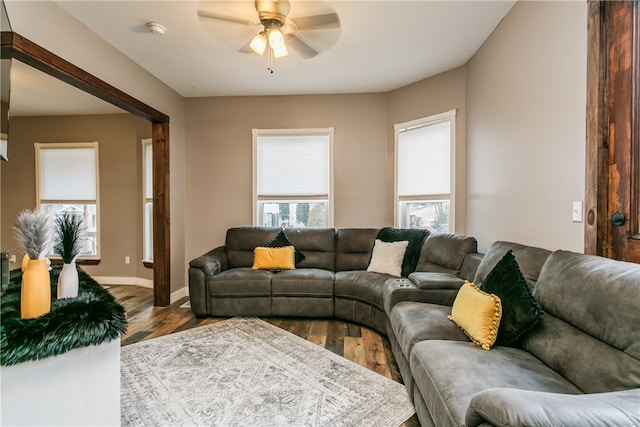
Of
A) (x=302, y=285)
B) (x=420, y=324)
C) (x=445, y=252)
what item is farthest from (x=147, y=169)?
(x=420, y=324)

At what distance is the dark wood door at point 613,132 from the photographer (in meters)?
1.56

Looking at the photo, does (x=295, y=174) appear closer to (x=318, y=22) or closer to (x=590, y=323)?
(x=318, y=22)

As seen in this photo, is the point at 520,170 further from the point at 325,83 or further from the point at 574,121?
the point at 325,83

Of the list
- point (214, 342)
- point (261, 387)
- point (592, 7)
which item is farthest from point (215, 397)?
point (592, 7)

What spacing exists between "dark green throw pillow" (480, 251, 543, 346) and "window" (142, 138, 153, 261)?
15.9 ft

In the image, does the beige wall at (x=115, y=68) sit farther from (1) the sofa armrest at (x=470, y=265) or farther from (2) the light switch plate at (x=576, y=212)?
(2) the light switch plate at (x=576, y=212)

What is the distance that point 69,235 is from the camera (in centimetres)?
147

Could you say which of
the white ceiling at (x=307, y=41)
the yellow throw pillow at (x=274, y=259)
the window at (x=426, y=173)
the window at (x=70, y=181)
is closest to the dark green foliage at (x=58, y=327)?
the white ceiling at (x=307, y=41)

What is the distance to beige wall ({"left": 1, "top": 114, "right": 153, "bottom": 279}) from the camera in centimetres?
492

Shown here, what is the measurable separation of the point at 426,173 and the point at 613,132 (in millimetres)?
2228

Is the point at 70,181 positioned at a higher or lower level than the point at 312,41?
lower

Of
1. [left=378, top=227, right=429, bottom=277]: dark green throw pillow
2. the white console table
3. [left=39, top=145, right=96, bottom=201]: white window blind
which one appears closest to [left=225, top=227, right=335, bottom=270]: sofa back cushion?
[left=378, top=227, right=429, bottom=277]: dark green throw pillow

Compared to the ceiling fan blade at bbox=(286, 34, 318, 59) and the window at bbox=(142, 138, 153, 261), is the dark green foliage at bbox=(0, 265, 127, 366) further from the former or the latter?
the window at bbox=(142, 138, 153, 261)

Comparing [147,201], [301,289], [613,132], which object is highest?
[613,132]
